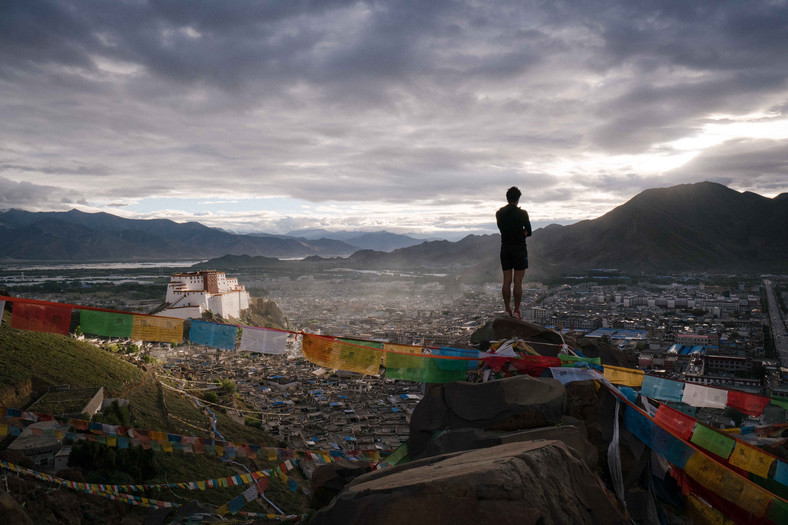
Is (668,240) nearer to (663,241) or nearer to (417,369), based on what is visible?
(663,241)

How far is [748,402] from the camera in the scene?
20.7ft

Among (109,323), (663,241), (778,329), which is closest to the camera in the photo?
(109,323)

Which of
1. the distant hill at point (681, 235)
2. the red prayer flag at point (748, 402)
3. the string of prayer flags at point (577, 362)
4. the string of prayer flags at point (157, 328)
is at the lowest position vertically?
the red prayer flag at point (748, 402)

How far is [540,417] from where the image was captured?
467 centimetres

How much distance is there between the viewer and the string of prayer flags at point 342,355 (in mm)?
6570

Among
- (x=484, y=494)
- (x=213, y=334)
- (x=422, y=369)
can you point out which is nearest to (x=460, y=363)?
(x=422, y=369)

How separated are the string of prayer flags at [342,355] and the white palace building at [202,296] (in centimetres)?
2938

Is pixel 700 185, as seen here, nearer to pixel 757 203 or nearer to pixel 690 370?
pixel 757 203

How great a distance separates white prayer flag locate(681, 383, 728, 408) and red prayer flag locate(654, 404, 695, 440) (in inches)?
71.4

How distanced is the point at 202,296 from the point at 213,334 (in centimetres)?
3208

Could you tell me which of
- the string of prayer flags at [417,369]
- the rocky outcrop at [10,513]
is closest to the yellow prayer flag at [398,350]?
the string of prayer flags at [417,369]

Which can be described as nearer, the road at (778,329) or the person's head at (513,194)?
the person's head at (513,194)

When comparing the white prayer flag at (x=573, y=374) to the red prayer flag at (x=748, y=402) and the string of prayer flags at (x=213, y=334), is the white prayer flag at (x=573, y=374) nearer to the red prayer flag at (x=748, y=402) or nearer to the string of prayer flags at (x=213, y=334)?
the red prayer flag at (x=748, y=402)

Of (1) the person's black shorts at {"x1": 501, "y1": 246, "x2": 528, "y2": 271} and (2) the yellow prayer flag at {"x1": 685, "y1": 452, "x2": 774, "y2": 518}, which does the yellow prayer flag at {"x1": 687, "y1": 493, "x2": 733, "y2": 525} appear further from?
(1) the person's black shorts at {"x1": 501, "y1": 246, "x2": 528, "y2": 271}
